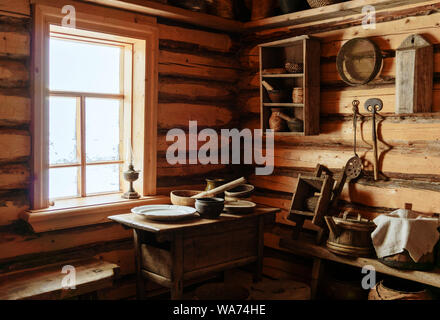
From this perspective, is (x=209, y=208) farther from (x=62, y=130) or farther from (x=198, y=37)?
(x=198, y=37)

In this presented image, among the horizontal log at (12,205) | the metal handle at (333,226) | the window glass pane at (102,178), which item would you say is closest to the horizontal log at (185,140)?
the window glass pane at (102,178)

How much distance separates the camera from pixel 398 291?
3230mm

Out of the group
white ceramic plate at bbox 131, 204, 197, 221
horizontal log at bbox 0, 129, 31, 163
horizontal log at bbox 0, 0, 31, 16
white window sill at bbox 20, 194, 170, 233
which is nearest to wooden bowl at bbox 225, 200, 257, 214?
white ceramic plate at bbox 131, 204, 197, 221

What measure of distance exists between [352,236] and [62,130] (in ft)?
8.25

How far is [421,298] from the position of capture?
10.4 feet

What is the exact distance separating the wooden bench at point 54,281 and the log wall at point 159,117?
0.19 meters

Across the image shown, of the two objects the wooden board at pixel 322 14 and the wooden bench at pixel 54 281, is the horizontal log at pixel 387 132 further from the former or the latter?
the wooden bench at pixel 54 281

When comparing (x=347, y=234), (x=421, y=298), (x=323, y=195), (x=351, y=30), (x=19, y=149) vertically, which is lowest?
(x=421, y=298)

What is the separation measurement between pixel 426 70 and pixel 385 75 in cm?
38

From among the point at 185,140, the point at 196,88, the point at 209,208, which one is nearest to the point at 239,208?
the point at 209,208

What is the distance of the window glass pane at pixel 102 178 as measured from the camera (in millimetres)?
4070

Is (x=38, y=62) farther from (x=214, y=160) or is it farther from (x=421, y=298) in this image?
(x=421, y=298)
